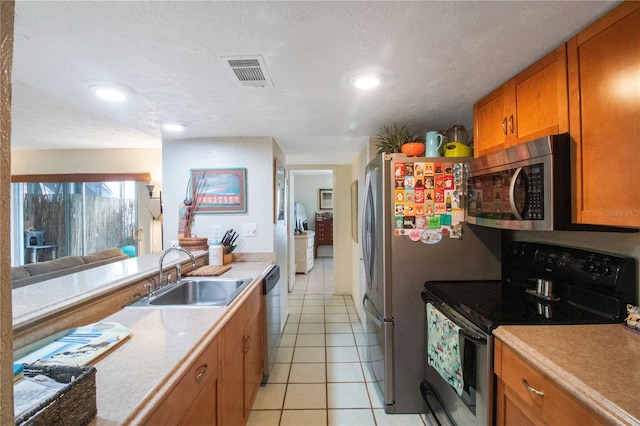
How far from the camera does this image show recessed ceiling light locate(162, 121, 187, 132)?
2.11 meters

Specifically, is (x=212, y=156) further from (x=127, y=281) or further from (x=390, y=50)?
(x=390, y=50)

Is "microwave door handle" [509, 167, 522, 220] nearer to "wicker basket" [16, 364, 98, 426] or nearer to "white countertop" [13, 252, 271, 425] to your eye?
"white countertop" [13, 252, 271, 425]

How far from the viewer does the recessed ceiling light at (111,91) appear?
145cm

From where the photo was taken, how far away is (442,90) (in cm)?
156

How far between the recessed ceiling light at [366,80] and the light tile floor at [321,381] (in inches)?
79.9

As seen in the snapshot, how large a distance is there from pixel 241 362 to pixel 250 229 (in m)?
1.25

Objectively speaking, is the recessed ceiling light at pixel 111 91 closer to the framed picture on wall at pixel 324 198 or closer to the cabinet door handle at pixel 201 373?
the cabinet door handle at pixel 201 373

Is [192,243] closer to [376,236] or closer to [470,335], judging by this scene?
[376,236]

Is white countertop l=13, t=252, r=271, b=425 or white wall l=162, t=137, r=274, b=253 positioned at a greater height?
white wall l=162, t=137, r=274, b=253

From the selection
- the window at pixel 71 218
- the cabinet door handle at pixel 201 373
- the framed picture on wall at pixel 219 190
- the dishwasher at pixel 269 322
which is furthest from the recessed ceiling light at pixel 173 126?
the window at pixel 71 218

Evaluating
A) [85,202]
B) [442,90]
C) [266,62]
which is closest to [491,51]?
[442,90]

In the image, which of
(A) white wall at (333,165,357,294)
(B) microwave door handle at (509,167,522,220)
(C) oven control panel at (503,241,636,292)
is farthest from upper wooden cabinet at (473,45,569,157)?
(A) white wall at (333,165,357,294)

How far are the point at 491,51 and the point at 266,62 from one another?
101 cm

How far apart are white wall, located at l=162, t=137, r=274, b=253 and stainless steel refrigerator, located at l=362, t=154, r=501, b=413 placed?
1228 mm
